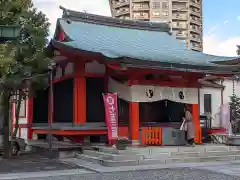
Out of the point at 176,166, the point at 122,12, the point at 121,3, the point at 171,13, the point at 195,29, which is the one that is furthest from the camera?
the point at 195,29

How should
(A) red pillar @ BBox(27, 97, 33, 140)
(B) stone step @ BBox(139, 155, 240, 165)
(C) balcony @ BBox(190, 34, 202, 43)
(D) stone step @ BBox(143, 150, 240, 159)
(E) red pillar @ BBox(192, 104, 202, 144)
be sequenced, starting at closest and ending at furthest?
1. (B) stone step @ BBox(139, 155, 240, 165)
2. (D) stone step @ BBox(143, 150, 240, 159)
3. (E) red pillar @ BBox(192, 104, 202, 144)
4. (A) red pillar @ BBox(27, 97, 33, 140)
5. (C) balcony @ BBox(190, 34, 202, 43)

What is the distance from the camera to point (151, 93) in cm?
1552

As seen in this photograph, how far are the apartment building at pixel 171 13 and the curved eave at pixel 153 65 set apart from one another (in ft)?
222

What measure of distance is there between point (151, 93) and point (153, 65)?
5.58 ft

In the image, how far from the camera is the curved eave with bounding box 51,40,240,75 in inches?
536

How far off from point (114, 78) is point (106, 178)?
6.76 metres

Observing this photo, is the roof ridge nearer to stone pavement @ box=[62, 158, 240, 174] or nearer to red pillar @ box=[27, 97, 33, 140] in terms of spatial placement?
red pillar @ box=[27, 97, 33, 140]

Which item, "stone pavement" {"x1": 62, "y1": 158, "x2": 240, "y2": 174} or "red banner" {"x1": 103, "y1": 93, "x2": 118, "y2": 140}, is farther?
"red banner" {"x1": 103, "y1": 93, "x2": 118, "y2": 140}

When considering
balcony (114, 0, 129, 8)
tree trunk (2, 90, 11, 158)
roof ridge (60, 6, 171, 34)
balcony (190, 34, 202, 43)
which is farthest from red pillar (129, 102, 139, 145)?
balcony (190, 34, 202, 43)

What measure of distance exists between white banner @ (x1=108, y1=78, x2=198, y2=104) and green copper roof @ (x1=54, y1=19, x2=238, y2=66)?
1.36 meters

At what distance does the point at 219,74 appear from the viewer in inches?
630

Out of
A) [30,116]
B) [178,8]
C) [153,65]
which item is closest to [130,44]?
[153,65]

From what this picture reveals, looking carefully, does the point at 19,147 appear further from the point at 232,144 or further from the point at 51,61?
the point at 232,144

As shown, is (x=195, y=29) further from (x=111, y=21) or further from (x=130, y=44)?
Result: (x=130, y=44)
